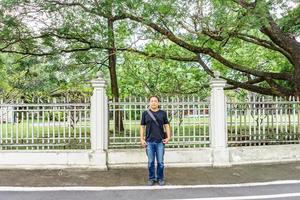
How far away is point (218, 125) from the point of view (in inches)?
382

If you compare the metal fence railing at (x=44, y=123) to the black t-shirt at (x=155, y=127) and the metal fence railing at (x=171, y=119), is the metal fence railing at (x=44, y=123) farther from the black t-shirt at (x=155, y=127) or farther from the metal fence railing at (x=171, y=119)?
the black t-shirt at (x=155, y=127)

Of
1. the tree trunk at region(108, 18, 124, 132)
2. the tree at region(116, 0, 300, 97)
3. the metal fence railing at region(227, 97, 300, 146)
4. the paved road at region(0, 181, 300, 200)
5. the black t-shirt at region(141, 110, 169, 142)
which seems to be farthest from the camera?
the tree at region(116, 0, 300, 97)

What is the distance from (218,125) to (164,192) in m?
3.00

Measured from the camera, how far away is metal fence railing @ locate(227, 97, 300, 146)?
10.1 meters

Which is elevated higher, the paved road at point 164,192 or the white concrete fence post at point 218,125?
the white concrete fence post at point 218,125

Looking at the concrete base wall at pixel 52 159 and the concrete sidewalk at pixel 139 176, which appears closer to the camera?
the concrete sidewalk at pixel 139 176

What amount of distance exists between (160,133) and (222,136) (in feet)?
8.15

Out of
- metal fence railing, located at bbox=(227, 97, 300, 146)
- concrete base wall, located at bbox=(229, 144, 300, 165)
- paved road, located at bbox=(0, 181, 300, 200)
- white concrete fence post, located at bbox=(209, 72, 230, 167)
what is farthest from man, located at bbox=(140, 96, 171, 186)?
metal fence railing, located at bbox=(227, 97, 300, 146)

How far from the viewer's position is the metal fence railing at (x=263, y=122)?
10.1 m

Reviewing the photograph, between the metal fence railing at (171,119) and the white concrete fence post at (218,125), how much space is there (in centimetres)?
21

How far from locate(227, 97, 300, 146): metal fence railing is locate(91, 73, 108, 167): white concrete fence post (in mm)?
3180

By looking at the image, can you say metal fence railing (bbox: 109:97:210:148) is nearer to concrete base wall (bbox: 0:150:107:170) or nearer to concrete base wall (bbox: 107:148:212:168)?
concrete base wall (bbox: 107:148:212:168)

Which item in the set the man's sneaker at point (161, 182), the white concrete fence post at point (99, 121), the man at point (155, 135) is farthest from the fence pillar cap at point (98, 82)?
the man's sneaker at point (161, 182)

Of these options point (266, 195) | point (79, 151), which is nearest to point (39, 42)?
point (79, 151)
